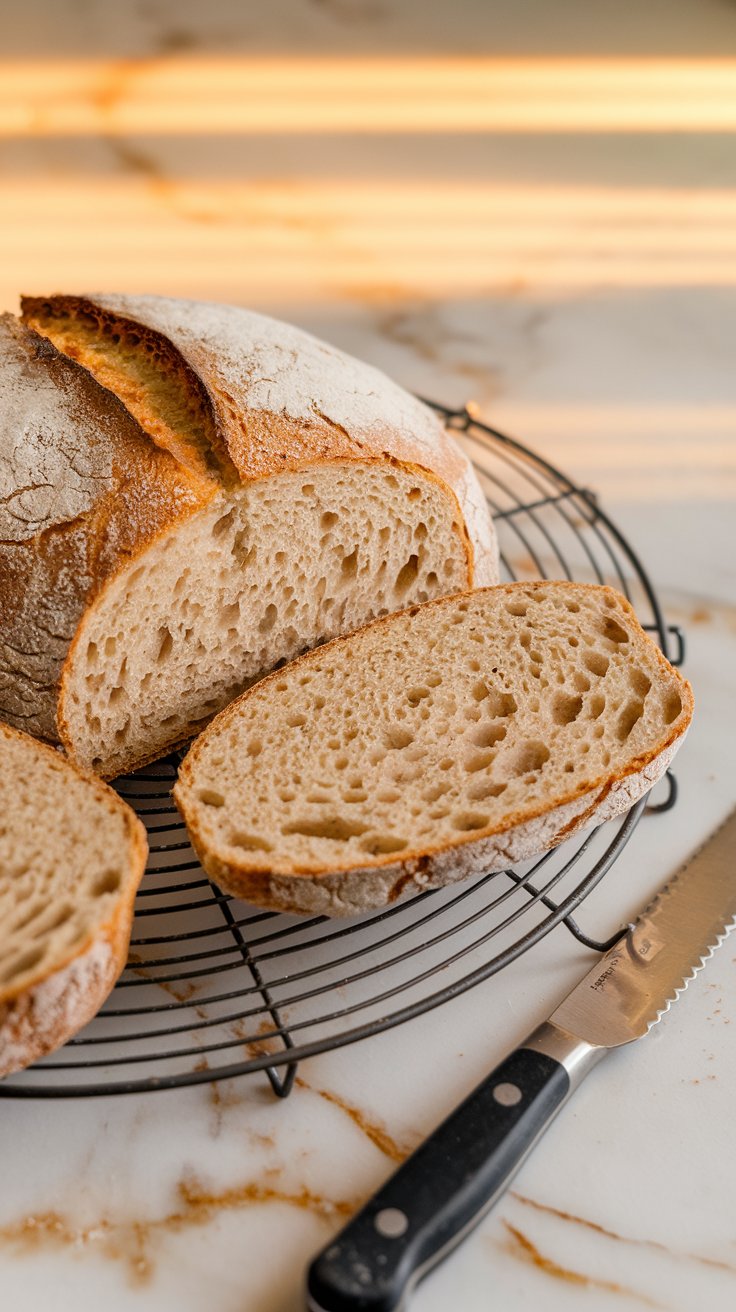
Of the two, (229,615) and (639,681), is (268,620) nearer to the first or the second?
(229,615)

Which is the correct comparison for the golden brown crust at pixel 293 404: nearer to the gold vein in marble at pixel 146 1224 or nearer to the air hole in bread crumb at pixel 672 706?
the air hole in bread crumb at pixel 672 706

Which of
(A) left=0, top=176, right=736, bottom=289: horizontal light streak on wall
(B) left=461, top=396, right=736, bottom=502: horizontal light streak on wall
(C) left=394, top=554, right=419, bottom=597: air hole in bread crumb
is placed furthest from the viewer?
(A) left=0, top=176, right=736, bottom=289: horizontal light streak on wall

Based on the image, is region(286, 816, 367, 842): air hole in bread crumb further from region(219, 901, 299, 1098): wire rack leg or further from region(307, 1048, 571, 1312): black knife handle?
region(307, 1048, 571, 1312): black knife handle

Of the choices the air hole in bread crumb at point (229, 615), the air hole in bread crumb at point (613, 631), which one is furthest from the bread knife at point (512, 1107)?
the air hole in bread crumb at point (229, 615)

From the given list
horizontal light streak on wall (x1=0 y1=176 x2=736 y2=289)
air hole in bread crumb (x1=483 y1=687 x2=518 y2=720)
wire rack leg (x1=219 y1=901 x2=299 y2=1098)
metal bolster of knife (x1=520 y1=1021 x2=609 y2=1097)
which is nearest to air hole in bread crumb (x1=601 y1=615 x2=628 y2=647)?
air hole in bread crumb (x1=483 y1=687 x2=518 y2=720)

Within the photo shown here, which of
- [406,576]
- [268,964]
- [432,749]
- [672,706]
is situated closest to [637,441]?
[406,576]

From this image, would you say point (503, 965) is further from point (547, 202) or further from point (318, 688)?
point (547, 202)

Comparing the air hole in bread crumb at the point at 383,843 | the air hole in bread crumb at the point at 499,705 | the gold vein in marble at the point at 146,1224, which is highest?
the air hole in bread crumb at the point at 499,705
